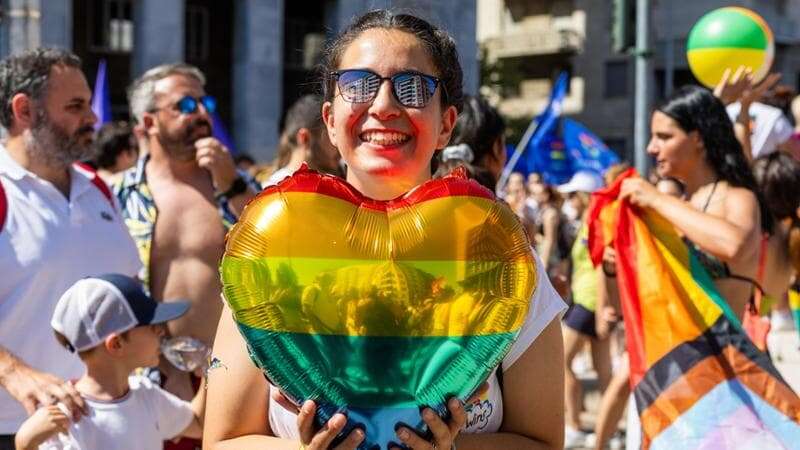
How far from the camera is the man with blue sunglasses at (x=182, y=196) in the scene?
505 cm

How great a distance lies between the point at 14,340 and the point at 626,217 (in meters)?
2.39

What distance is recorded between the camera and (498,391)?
2350 mm

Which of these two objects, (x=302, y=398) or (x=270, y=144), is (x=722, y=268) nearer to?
(x=302, y=398)

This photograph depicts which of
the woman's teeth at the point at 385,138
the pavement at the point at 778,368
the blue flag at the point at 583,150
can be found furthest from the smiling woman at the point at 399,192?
the blue flag at the point at 583,150

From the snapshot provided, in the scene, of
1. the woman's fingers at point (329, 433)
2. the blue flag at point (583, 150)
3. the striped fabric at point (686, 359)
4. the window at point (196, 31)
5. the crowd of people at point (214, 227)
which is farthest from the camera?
the window at point (196, 31)

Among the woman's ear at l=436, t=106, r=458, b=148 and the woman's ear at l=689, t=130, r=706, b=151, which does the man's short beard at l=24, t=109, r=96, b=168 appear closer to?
the woman's ear at l=436, t=106, r=458, b=148

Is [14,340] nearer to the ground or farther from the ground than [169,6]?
nearer to the ground

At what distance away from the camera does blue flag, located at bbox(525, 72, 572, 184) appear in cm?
1759

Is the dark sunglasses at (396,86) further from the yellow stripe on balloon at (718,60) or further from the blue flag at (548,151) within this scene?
the blue flag at (548,151)

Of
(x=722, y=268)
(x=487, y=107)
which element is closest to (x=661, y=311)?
(x=722, y=268)

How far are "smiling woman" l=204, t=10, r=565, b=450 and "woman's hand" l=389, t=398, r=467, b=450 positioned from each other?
0.32 feet

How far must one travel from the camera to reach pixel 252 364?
2246 mm

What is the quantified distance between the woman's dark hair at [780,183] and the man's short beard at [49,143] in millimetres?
3633

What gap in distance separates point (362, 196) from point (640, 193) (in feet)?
9.62
